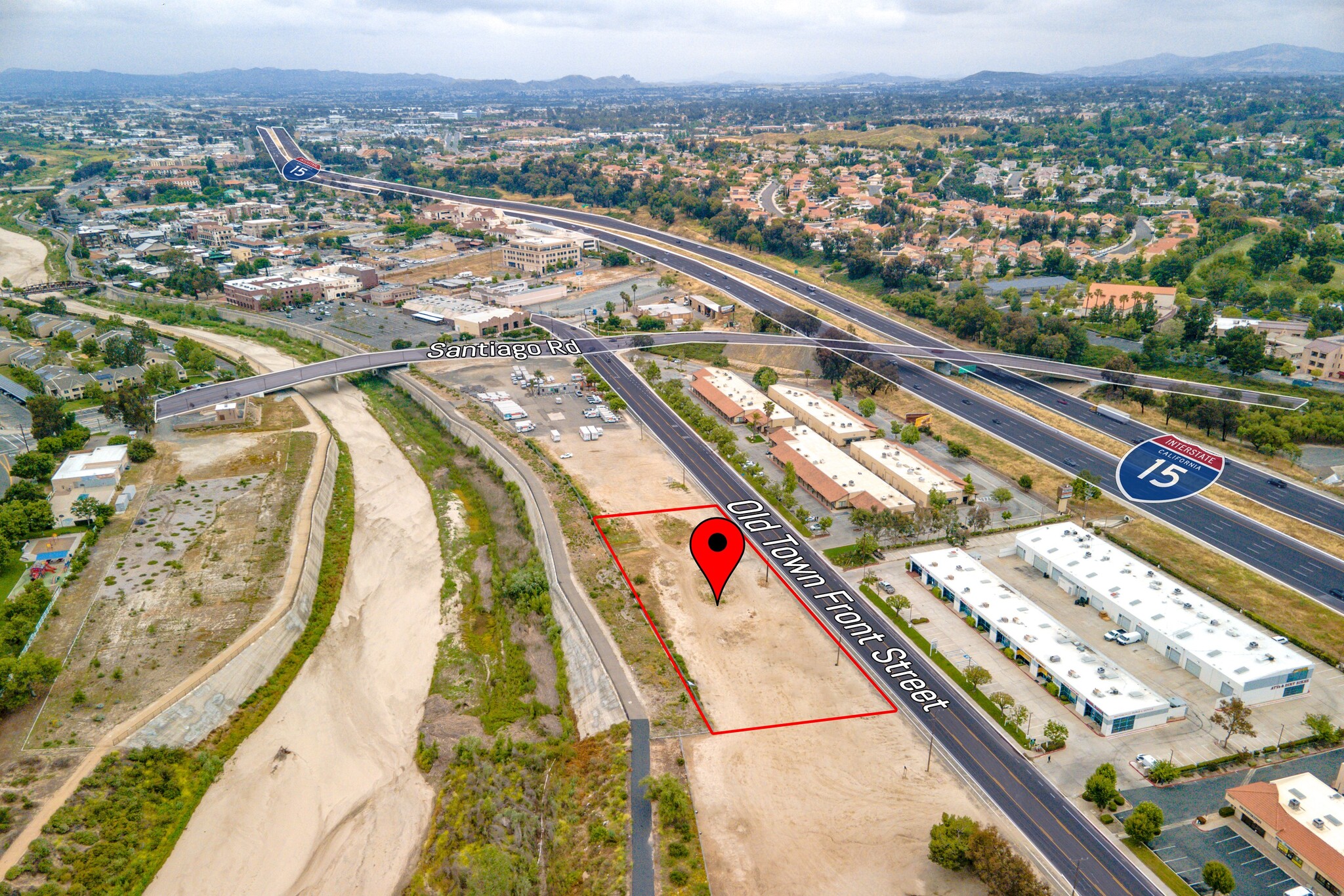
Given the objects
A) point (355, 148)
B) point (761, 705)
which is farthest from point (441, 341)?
point (355, 148)

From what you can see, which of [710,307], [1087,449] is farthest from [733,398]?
[710,307]

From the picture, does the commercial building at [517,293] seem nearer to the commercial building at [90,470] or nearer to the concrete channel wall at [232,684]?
the commercial building at [90,470]

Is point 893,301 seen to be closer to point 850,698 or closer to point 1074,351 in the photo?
point 1074,351

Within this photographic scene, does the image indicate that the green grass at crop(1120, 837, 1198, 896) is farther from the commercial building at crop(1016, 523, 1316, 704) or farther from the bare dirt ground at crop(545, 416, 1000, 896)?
the commercial building at crop(1016, 523, 1316, 704)

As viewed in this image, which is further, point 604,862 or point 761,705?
point 761,705

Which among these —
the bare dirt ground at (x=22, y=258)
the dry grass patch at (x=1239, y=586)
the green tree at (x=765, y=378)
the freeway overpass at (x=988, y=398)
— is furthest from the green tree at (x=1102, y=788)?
the bare dirt ground at (x=22, y=258)

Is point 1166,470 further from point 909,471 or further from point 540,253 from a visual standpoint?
point 540,253
